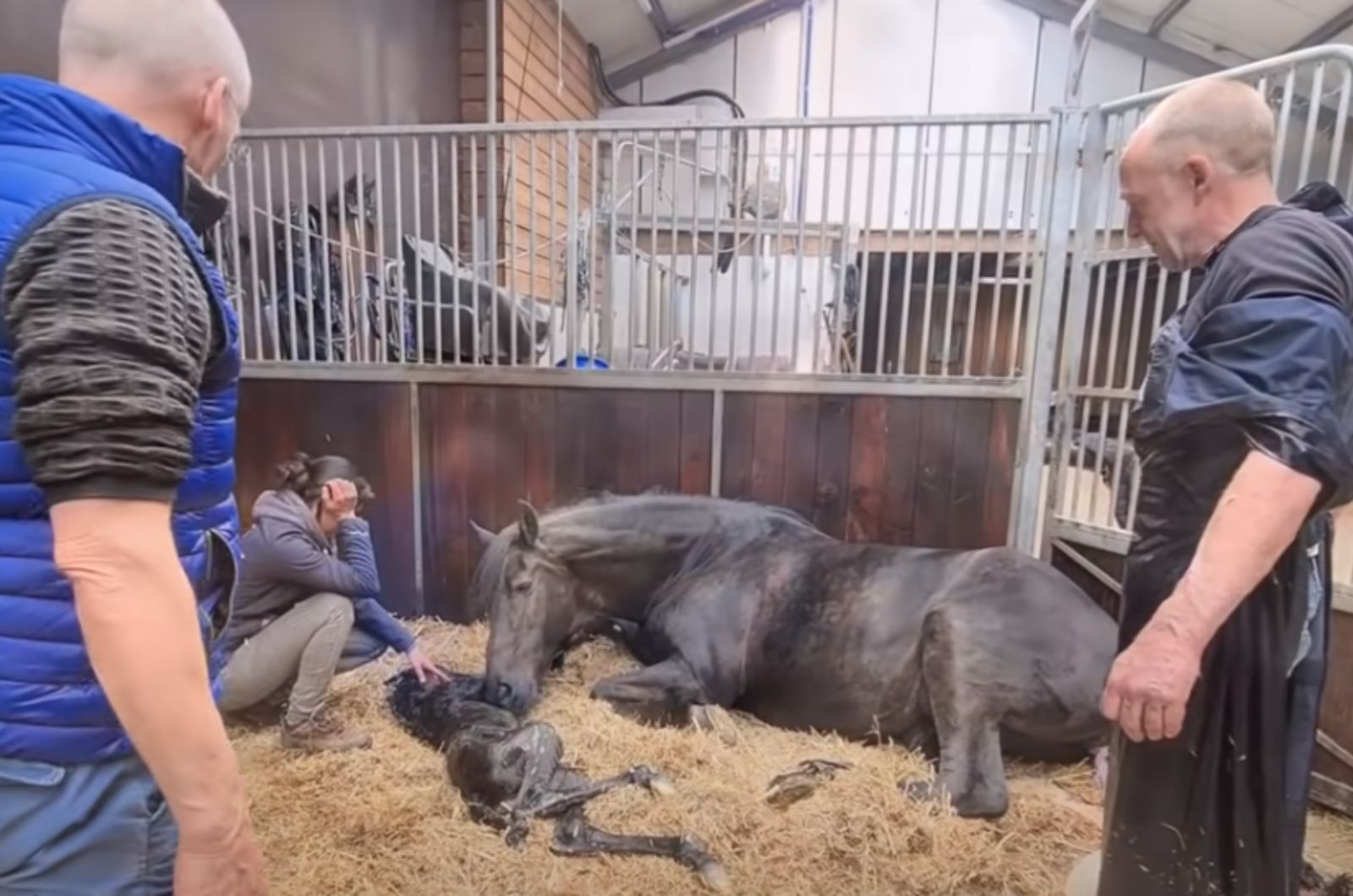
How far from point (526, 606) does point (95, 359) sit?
6.87 ft

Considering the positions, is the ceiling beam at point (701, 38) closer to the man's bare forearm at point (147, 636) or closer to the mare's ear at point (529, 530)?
the mare's ear at point (529, 530)

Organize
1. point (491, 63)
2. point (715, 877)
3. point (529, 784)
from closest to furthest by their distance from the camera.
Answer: point (715, 877)
point (529, 784)
point (491, 63)

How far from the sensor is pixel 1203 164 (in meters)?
1.14

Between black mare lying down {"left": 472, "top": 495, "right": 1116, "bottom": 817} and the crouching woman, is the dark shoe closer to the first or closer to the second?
the crouching woman

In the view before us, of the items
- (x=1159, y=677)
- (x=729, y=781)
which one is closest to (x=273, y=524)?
(x=729, y=781)

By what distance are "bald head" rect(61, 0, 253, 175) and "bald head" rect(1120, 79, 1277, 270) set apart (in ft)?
3.96

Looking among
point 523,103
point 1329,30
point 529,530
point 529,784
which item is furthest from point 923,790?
point 1329,30

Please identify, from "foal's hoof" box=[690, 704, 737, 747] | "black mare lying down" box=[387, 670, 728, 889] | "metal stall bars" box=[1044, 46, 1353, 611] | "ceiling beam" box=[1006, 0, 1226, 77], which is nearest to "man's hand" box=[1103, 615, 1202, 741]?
"black mare lying down" box=[387, 670, 728, 889]

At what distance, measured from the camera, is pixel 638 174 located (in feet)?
9.68

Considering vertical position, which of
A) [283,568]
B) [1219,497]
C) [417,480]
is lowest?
[283,568]

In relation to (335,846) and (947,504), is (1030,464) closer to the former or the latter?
(947,504)

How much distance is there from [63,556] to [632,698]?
207 cm

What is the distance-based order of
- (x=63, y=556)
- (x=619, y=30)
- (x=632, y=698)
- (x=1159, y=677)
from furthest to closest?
1. (x=619, y=30)
2. (x=632, y=698)
3. (x=1159, y=677)
4. (x=63, y=556)

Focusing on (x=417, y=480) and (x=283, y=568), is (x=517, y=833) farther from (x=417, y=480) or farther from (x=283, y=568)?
(x=417, y=480)
